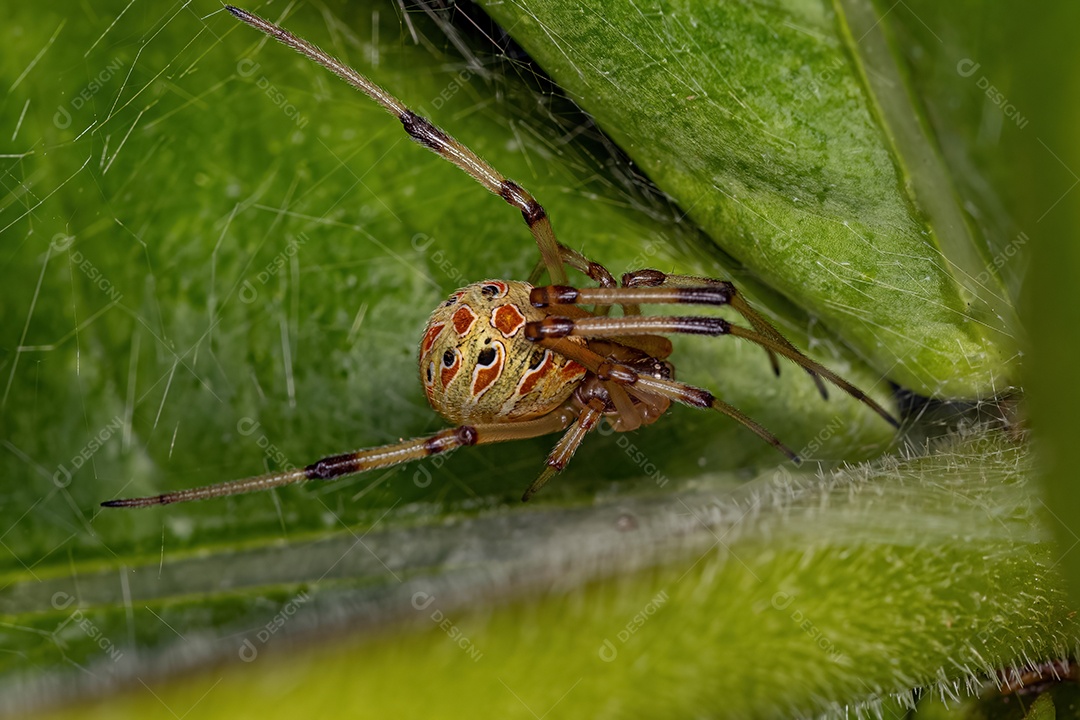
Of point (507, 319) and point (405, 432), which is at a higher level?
point (507, 319)

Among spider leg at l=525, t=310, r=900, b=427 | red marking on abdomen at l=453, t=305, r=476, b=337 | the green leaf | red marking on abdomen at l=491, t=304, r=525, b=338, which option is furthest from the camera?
red marking on abdomen at l=491, t=304, r=525, b=338

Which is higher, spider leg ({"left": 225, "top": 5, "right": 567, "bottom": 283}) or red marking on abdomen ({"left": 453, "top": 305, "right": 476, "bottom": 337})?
spider leg ({"left": 225, "top": 5, "right": 567, "bottom": 283})

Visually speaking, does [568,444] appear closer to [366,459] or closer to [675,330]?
[675,330]

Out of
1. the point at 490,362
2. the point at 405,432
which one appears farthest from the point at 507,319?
the point at 405,432

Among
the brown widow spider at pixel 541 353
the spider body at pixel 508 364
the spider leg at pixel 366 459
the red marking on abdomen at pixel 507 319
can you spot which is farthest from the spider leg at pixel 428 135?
the spider leg at pixel 366 459

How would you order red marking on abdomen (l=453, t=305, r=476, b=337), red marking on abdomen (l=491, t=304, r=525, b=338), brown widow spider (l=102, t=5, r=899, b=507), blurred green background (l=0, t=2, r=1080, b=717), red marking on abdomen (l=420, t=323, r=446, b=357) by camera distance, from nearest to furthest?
blurred green background (l=0, t=2, r=1080, b=717) → brown widow spider (l=102, t=5, r=899, b=507) → red marking on abdomen (l=420, t=323, r=446, b=357) → red marking on abdomen (l=453, t=305, r=476, b=337) → red marking on abdomen (l=491, t=304, r=525, b=338)

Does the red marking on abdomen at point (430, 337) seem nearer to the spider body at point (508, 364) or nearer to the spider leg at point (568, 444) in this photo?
the spider body at point (508, 364)

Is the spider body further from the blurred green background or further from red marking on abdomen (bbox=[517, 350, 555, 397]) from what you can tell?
the blurred green background

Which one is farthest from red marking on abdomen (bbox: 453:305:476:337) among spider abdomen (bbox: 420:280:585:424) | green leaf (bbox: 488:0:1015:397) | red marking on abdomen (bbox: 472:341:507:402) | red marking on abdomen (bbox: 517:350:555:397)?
green leaf (bbox: 488:0:1015:397)

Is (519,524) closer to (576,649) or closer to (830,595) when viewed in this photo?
(576,649)

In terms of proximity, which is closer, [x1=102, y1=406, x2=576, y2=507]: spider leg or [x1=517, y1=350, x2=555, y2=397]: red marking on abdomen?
[x1=102, y1=406, x2=576, y2=507]: spider leg
